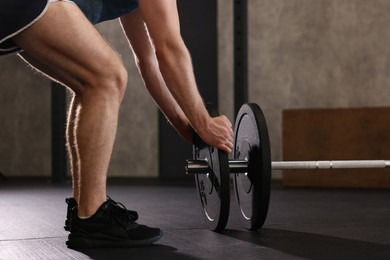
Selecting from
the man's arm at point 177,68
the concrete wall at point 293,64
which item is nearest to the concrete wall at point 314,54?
the concrete wall at point 293,64

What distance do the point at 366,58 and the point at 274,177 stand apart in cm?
107

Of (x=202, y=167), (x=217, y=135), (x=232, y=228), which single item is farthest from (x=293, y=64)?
(x=217, y=135)

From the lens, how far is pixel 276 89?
4305mm

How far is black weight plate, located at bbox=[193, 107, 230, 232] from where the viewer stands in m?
1.70

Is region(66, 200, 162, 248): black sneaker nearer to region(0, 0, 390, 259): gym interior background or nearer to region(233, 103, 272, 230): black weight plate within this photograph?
region(233, 103, 272, 230): black weight plate

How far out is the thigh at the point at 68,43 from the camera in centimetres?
148

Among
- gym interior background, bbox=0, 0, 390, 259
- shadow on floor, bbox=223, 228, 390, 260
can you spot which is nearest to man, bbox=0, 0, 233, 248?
shadow on floor, bbox=223, 228, 390, 260

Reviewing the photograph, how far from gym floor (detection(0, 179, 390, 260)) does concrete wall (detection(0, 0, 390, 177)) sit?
2.87 feet

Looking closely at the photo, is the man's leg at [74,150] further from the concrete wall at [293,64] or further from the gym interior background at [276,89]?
the concrete wall at [293,64]

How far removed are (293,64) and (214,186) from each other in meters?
2.61

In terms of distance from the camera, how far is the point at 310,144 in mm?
3762

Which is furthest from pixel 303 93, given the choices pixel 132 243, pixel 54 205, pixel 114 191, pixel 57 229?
pixel 132 243

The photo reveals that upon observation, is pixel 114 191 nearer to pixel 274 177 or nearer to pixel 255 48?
pixel 274 177

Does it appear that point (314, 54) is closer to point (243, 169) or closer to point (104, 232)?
point (243, 169)
